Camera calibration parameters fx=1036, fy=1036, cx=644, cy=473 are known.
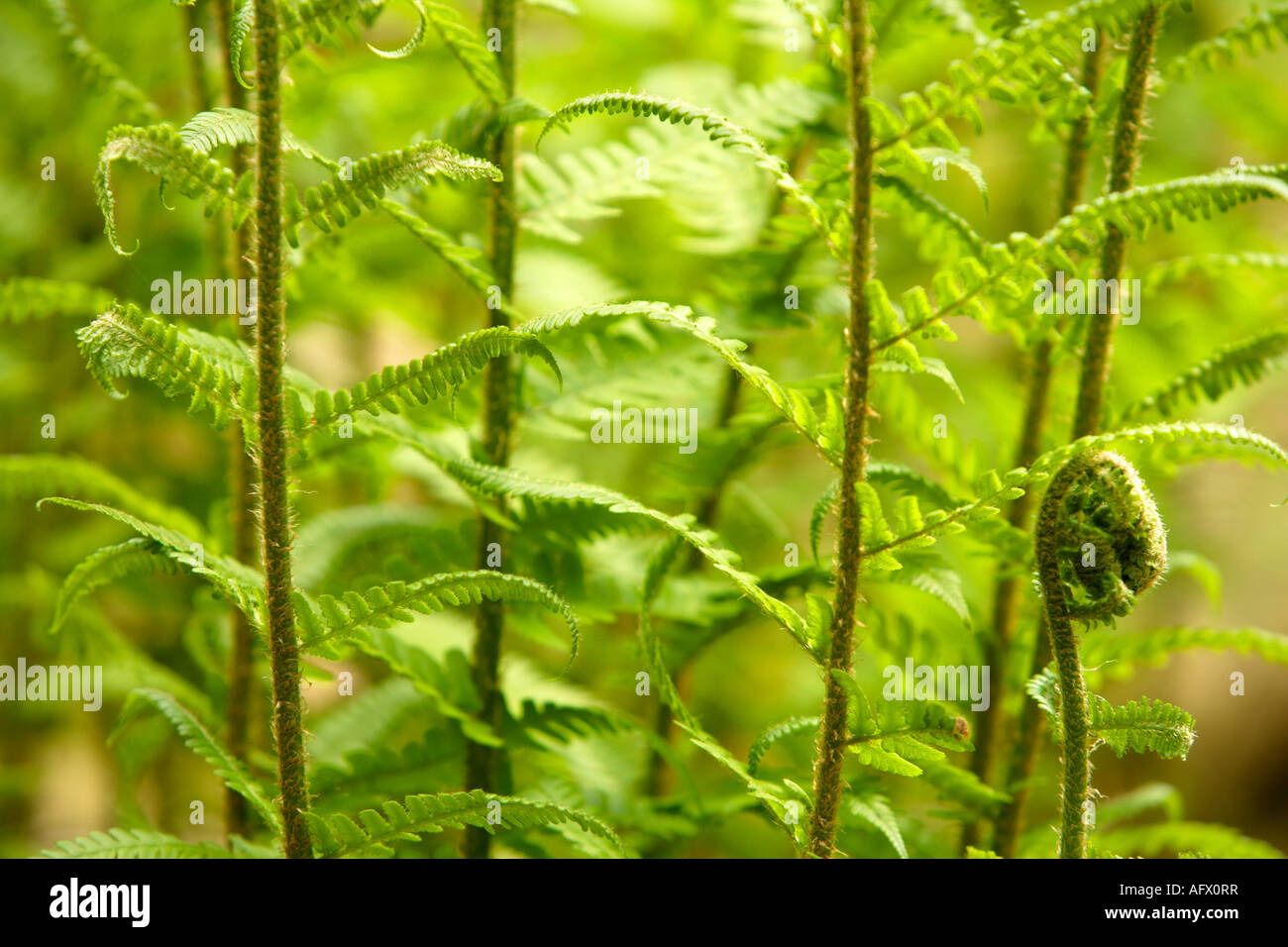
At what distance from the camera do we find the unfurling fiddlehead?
2.76 feet

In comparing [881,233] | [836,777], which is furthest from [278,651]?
[881,233]

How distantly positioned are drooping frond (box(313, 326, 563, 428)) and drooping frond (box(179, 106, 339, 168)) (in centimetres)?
18

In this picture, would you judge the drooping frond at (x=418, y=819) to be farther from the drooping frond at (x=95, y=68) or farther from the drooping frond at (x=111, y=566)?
the drooping frond at (x=95, y=68)

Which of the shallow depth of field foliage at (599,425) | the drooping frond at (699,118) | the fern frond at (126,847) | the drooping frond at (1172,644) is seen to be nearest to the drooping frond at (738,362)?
the shallow depth of field foliage at (599,425)

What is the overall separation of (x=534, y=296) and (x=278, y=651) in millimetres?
809

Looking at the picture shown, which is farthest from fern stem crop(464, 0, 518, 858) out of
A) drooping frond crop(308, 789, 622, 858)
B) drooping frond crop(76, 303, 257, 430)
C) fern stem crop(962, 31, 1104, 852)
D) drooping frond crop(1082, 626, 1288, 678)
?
drooping frond crop(1082, 626, 1288, 678)

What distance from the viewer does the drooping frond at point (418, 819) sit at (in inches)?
36.1

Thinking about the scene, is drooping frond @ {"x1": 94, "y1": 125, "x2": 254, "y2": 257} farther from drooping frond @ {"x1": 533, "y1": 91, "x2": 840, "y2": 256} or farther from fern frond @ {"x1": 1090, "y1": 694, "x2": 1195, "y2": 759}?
fern frond @ {"x1": 1090, "y1": 694, "x2": 1195, "y2": 759}

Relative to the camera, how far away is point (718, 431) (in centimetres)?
132

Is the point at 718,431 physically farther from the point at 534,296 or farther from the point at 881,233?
the point at 881,233

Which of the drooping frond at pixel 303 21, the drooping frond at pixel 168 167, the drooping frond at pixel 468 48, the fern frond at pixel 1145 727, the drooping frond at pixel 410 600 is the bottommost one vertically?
the fern frond at pixel 1145 727

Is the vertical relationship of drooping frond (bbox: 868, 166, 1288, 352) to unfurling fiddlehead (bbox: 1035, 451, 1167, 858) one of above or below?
above

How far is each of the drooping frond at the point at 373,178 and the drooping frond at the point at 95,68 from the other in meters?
0.49

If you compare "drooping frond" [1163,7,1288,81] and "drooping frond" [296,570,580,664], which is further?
"drooping frond" [1163,7,1288,81]
